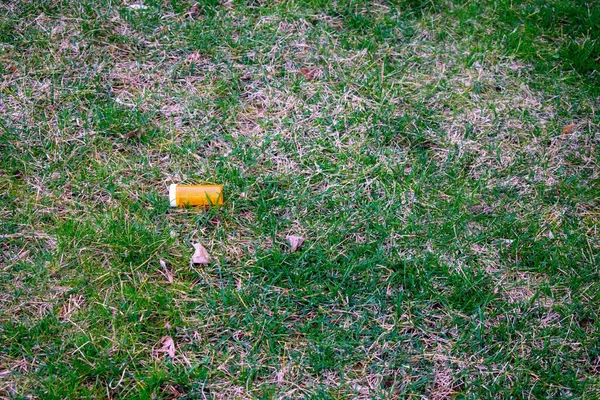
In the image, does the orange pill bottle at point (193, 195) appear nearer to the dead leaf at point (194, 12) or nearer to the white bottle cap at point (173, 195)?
the white bottle cap at point (173, 195)

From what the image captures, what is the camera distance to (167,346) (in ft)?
8.46

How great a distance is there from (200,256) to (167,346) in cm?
48

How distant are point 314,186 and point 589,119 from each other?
1.84 m

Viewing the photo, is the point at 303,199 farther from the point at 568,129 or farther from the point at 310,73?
the point at 568,129

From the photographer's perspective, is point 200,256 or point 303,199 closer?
point 200,256

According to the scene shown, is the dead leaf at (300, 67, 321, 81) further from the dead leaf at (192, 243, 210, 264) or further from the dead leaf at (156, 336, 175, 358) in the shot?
the dead leaf at (156, 336, 175, 358)

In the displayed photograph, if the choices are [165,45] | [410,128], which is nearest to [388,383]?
[410,128]

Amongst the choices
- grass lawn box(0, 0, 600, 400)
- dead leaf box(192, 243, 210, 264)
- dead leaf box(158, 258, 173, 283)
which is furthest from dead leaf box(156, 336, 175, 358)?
dead leaf box(192, 243, 210, 264)

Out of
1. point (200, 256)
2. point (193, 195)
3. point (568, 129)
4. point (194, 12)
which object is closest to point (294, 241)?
point (200, 256)

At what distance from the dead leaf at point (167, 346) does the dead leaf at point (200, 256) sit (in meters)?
0.41

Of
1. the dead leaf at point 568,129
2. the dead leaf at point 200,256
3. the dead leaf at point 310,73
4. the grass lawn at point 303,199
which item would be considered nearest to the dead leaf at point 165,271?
the grass lawn at point 303,199

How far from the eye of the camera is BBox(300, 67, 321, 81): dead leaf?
12.3 ft

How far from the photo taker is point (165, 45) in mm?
3842

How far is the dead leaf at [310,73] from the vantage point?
3.76 m
